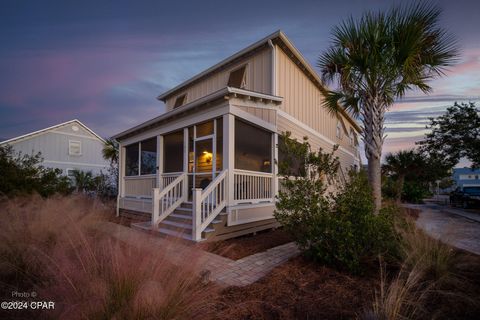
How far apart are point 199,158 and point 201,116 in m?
2.30

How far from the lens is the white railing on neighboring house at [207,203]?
554 cm

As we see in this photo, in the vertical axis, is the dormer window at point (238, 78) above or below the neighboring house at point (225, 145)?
above

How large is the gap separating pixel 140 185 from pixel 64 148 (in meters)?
17.1

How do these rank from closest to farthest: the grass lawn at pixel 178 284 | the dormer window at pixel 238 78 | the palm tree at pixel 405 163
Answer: the grass lawn at pixel 178 284 → the dormer window at pixel 238 78 → the palm tree at pixel 405 163

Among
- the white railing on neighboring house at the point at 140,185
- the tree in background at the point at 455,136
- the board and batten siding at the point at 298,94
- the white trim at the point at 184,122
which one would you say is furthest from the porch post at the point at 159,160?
the tree in background at the point at 455,136

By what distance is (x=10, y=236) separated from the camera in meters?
3.34

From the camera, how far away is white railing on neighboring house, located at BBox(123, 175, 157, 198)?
9.66 meters

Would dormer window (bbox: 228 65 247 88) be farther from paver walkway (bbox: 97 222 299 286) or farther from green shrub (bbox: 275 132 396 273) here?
paver walkway (bbox: 97 222 299 286)

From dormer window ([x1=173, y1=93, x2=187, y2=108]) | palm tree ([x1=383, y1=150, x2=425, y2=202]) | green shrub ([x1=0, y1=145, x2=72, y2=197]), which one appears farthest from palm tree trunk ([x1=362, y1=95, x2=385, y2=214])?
palm tree ([x1=383, y1=150, x2=425, y2=202])

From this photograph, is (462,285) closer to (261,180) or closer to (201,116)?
(261,180)

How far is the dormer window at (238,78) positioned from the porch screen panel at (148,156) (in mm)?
4290

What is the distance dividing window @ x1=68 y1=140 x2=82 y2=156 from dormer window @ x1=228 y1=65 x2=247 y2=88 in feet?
65.8

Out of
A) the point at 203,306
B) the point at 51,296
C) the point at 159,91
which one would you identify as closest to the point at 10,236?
the point at 51,296

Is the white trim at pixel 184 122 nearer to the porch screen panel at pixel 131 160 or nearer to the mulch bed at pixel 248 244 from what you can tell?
the porch screen panel at pixel 131 160
